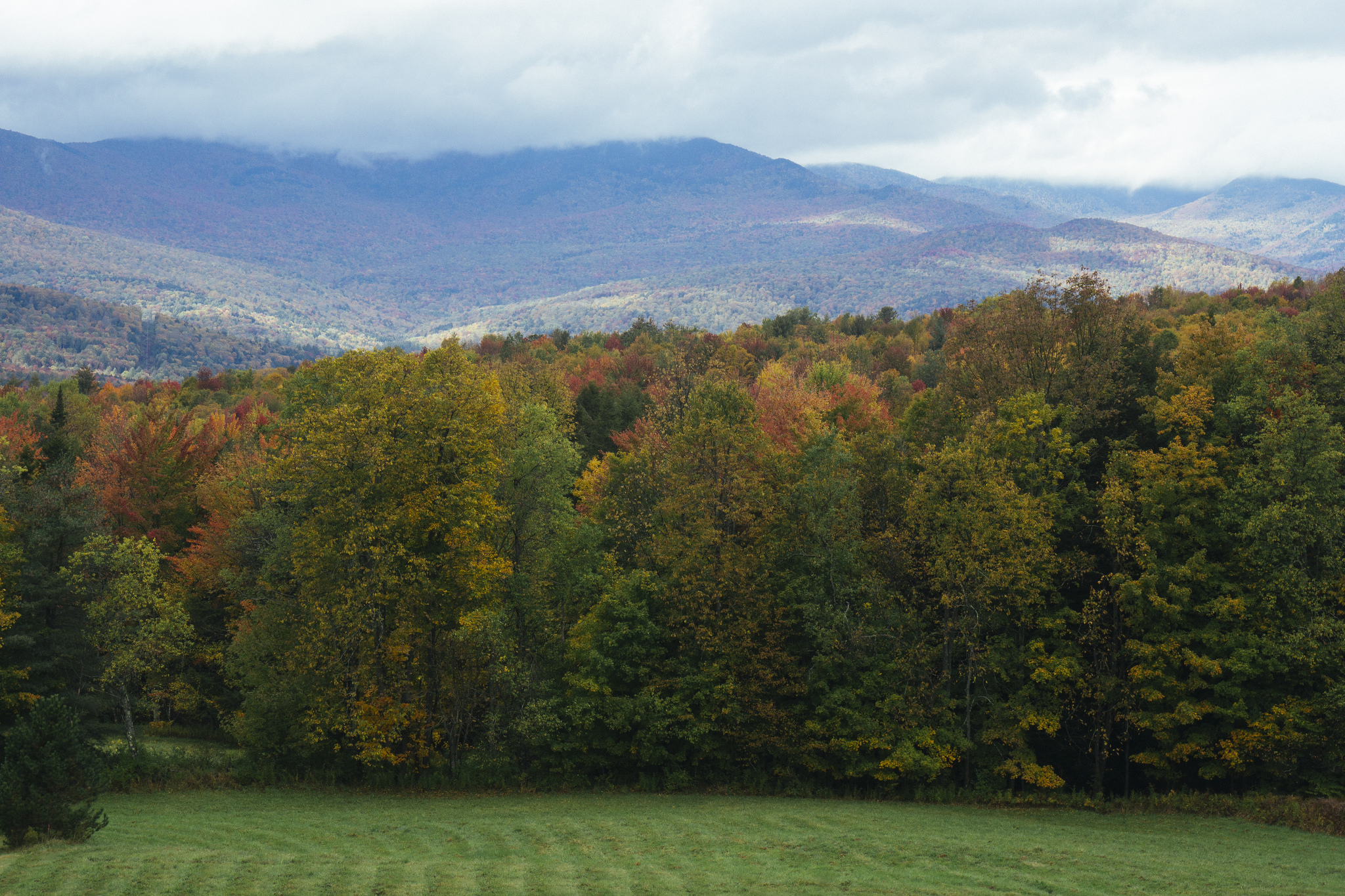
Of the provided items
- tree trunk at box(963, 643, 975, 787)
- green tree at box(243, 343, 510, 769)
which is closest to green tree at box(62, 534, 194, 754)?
green tree at box(243, 343, 510, 769)

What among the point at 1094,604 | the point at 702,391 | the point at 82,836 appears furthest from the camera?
the point at 702,391

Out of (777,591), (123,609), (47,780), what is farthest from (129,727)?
(777,591)

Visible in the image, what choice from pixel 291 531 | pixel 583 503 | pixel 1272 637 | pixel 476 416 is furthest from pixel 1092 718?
pixel 291 531

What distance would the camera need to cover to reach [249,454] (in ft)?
186

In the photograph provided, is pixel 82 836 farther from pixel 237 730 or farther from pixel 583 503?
pixel 583 503

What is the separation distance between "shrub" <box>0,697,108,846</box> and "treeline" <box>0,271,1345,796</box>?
13588mm

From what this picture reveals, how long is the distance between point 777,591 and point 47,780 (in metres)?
27.4

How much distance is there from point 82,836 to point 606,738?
20.8 metres

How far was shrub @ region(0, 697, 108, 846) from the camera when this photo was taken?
2230 cm

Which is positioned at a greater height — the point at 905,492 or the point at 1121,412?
the point at 1121,412

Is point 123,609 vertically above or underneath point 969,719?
above

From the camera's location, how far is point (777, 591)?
41.9m

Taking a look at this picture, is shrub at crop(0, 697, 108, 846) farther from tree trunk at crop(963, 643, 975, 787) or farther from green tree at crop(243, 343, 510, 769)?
tree trunk at crop(963, 643, 975, 787)

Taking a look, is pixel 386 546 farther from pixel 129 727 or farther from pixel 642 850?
pixel 642 850
